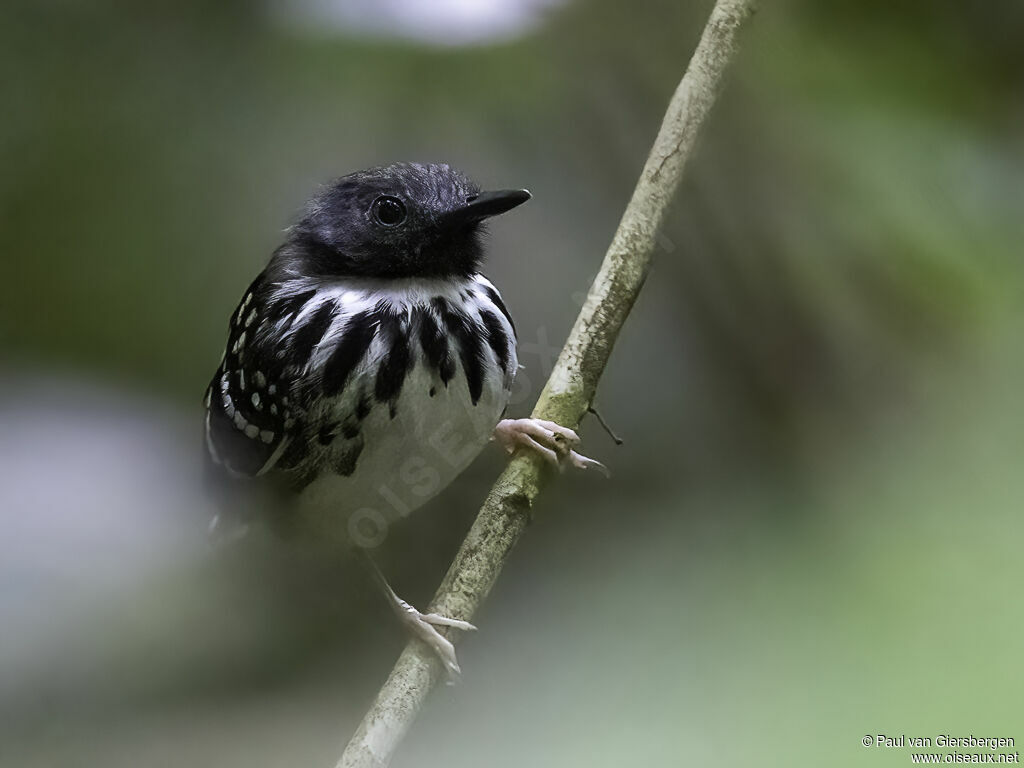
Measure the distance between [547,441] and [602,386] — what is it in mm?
69

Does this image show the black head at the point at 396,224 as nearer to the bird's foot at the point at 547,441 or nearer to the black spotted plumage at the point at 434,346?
the black spotted plumage at the point at 434,346

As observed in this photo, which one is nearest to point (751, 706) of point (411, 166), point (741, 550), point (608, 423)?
point (741, 550)

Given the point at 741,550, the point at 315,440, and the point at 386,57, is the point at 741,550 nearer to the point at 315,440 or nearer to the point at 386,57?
the point at 315,440

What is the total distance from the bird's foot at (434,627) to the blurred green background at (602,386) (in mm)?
16

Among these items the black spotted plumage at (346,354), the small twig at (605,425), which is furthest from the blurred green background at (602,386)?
the black spotted plumage at (346,354)

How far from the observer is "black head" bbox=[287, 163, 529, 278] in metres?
0.75

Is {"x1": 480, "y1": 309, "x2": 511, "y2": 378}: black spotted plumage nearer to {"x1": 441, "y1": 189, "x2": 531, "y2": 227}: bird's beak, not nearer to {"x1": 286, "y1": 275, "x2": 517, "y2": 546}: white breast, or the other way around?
{"x1": 286, "y1": 275, "x2": 517, "y2": 546}: white breast

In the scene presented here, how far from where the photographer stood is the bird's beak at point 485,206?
27.2 inches

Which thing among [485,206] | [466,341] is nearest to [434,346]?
Answer: [466,341]

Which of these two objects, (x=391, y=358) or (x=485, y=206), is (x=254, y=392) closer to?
(x=391, y=358)

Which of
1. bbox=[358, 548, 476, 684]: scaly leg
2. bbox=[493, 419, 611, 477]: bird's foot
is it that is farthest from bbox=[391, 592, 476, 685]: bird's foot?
bbox=[493, 419, 611, 477]: bird's foot

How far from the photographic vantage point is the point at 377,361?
77 centimetres

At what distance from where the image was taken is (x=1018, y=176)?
0.89 metres

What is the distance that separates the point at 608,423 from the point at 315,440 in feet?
0.86
